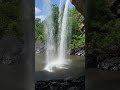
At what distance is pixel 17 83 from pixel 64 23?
1290 centimetres

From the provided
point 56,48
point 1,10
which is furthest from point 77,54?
point 1,10

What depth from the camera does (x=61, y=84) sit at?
23.5 ft

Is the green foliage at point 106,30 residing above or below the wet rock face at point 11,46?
above

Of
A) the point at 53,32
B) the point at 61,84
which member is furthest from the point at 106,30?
the point at 53,32

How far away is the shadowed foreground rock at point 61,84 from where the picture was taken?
673cm

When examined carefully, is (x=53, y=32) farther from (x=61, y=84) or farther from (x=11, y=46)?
(x=11, y=46)

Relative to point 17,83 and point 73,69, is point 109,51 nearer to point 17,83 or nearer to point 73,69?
point 73,69

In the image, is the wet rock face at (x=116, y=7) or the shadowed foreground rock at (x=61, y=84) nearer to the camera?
the shadowed foreground rock at (x=61, y=84)

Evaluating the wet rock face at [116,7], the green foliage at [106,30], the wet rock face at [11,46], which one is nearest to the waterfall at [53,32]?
the wet rock face at [116,7]

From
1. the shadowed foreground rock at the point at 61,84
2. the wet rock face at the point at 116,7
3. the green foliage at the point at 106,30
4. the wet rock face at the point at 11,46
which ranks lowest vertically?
the shadowed foreground rock at the point at 61,84

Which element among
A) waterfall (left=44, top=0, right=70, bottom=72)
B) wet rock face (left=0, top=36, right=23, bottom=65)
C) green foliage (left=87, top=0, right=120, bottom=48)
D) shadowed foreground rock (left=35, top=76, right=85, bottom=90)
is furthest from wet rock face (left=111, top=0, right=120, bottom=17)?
wet rock face (left=0, top=36, right=23, bottom=65)

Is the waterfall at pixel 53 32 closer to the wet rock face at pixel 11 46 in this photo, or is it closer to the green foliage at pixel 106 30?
the green foliage at pixel 106 30

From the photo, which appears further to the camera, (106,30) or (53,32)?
(53,32)

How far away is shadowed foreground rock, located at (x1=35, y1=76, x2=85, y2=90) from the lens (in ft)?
22.1
